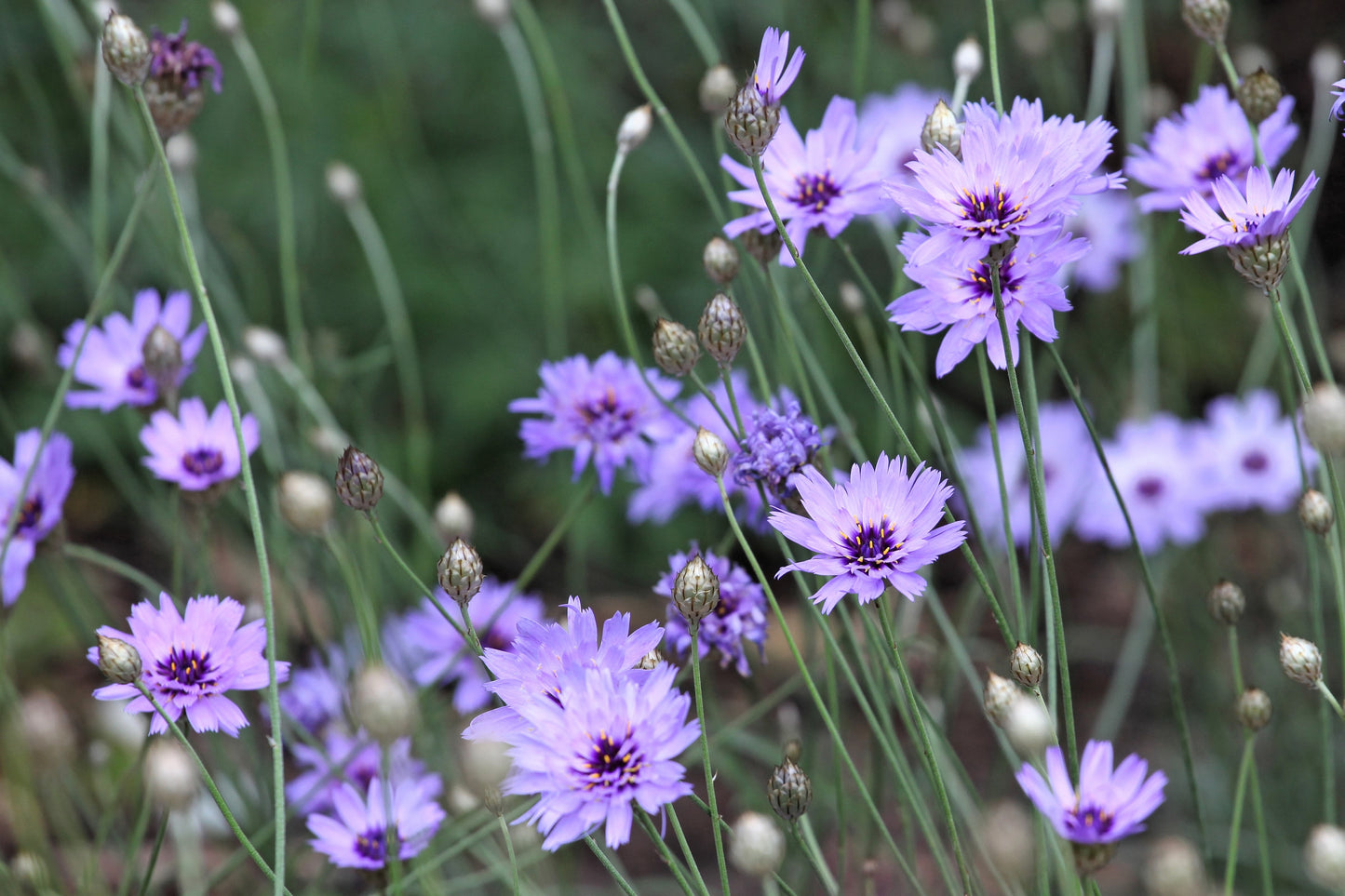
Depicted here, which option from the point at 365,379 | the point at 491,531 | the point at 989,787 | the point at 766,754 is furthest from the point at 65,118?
the point at 989,787

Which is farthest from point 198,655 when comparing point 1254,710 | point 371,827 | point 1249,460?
point 1249,460

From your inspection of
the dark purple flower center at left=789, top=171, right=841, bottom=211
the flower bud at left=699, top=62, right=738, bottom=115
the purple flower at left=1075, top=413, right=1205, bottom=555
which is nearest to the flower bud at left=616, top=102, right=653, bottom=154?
the flower bud at left=699, top=62, right=738, bottom=115

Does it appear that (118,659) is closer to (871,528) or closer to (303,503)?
(303,503)

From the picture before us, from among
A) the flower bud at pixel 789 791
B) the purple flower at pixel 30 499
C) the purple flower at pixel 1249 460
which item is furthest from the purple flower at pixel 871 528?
the purple flower at pixel 1249 460

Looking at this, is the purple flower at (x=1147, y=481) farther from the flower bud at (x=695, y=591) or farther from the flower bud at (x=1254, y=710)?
the flower bud at (x=695, y=591)

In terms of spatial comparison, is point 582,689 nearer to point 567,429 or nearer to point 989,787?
point 567,429

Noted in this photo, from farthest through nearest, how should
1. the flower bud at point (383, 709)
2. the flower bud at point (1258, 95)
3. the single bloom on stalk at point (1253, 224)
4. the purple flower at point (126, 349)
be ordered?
the purple flower at point (126, 349), the flower bud at point (1258, 95), the single bloom on stalk at point (1253, 224), the flower bud at point (383, 709)

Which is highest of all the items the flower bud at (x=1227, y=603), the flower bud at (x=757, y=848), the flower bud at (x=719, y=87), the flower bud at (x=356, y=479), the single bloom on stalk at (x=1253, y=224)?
the flower bud at (x=719, y=87)
